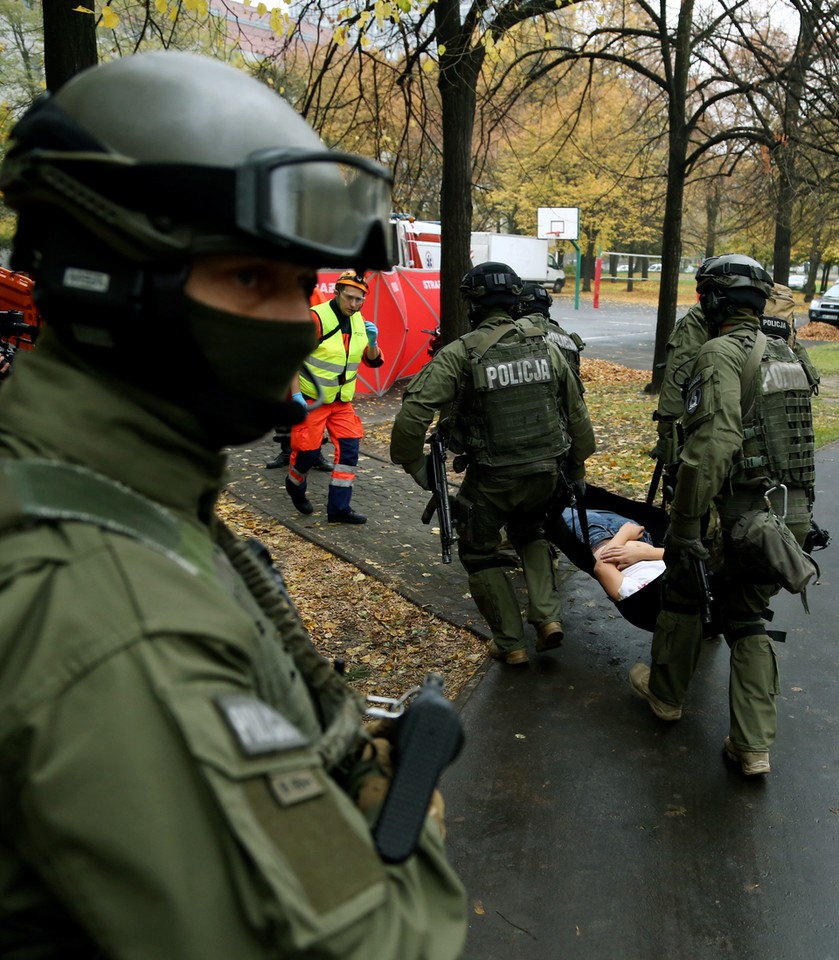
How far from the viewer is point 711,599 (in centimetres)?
384

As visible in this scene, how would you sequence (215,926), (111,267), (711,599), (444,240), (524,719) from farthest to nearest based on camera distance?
(444,240)
(524,719)
(711,599)
(111,267)
(215,926)

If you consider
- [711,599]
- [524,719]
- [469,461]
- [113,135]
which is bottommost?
Result: [524,719]

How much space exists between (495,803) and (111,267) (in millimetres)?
3024

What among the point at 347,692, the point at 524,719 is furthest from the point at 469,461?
the point at 347,692

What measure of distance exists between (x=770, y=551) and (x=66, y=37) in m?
4.71

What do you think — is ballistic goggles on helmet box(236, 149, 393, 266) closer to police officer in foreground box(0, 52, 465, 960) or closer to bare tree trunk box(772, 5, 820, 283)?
police officer in foreground box(0, 52, 465, 960)

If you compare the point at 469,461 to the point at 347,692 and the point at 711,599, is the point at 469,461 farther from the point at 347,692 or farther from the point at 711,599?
the point at 347,692

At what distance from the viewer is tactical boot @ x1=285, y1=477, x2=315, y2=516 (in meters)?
7.48

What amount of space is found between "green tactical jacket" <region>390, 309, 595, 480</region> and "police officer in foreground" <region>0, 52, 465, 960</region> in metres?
3.37

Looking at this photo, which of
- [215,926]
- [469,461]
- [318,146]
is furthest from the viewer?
[469,461]

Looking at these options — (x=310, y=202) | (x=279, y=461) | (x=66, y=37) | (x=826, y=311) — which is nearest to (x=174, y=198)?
(x=310, y=202)

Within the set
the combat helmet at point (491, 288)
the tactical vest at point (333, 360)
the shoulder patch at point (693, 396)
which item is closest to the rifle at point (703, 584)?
the shoulder patch at point (693, 396)

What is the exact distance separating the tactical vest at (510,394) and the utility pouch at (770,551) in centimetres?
128

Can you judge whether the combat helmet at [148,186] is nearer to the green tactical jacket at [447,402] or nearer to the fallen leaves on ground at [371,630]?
the fallen leaves on ground at [371,630]
